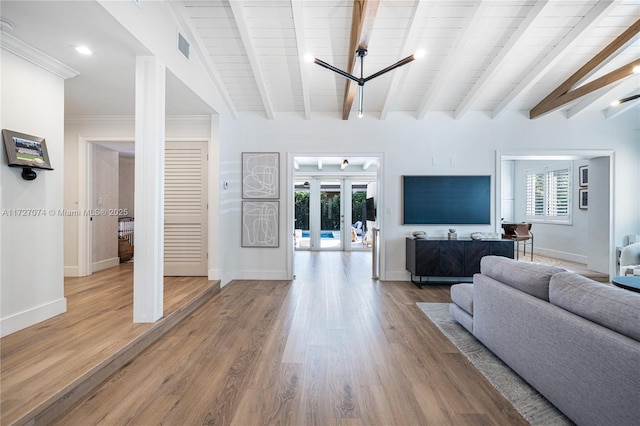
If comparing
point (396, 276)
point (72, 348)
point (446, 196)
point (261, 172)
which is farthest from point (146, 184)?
point (446, 196)

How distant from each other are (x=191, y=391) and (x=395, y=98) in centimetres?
429

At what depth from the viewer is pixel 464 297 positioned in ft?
9.16

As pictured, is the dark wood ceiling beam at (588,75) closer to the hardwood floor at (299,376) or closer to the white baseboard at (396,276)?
the white baseboard at (396,276)

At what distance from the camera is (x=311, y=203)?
828 centimetres

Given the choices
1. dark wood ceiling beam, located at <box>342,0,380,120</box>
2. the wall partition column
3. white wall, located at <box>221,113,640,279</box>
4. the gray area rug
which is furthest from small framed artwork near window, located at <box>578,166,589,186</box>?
the wall partition column

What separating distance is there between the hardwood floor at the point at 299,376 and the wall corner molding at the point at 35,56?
107 inches

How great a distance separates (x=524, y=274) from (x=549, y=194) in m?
6.69

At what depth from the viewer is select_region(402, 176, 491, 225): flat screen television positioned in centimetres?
482

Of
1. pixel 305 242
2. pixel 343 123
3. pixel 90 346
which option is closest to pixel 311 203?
pixel 305 242

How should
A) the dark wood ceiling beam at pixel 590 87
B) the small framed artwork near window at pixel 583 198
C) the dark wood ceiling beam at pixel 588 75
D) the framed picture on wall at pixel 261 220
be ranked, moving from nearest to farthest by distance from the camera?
the dark wood ceiling beam at pixel 588 75, the dark wood ceiling beam at pixel 590 87, the framed picture on wall at pixel 261 220, the small framed artwork near window at pixel 583 198

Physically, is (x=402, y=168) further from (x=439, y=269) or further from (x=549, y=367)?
(x=549, y=367)

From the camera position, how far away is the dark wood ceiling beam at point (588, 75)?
3211 millimetres

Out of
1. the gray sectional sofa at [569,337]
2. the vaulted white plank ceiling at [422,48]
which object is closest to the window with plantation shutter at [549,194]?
the vaulted white plank ceiling at [422,48]

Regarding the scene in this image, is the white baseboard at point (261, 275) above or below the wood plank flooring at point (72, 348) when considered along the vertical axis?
below
